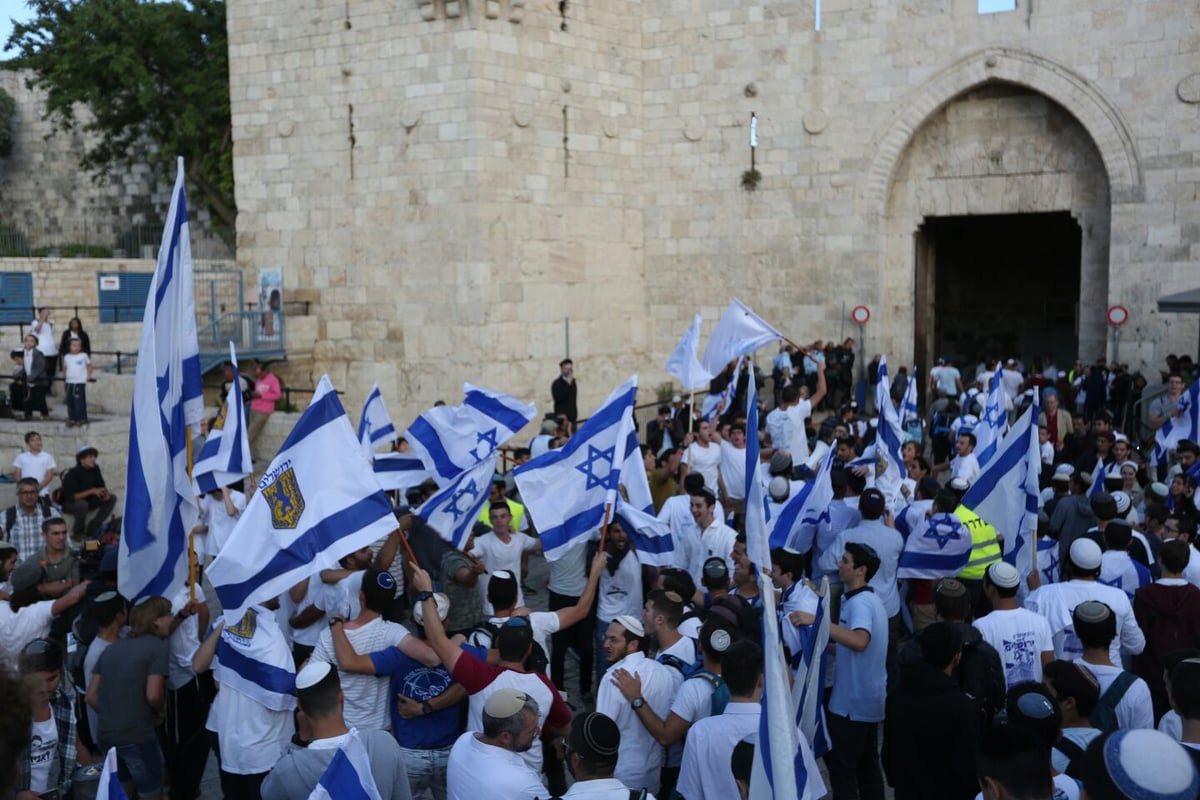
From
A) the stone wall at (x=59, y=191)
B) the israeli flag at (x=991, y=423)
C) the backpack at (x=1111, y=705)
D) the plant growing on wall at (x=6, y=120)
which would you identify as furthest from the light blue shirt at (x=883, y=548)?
the plant growing on wall at (x=6, y=120)

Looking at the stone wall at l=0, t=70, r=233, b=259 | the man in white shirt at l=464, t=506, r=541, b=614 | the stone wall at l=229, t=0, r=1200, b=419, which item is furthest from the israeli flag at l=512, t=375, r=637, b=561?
the stone wall at l=0, t=70, r=233, b=259

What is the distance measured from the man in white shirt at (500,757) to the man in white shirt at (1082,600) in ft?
9.40

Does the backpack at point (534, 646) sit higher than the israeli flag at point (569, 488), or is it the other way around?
the israeli flag at point (569, 488)

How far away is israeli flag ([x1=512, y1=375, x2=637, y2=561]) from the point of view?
7.30 m

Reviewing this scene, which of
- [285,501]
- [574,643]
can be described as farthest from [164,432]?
[574,643]

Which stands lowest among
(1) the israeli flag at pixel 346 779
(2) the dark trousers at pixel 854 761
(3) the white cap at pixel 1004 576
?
(2) the dark trousers at pixel 854 761

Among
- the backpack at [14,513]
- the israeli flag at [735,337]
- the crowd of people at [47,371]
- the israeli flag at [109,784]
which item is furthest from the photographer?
the crowd of people at [47,371]

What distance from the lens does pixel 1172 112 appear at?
16.8 meters

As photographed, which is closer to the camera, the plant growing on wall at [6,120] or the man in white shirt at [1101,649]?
the man in white shirt at [1101,649]

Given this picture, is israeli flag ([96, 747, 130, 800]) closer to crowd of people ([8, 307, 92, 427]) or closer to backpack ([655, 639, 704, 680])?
backpack ([655, 639, 704, 680])

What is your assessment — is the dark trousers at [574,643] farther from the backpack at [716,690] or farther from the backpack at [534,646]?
the backpack at [716,690]

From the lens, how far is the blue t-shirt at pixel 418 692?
537 centimetres

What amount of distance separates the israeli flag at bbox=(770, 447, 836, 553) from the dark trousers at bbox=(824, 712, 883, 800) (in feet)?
5.87

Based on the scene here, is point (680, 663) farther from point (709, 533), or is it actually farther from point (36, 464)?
point (36, 464)
